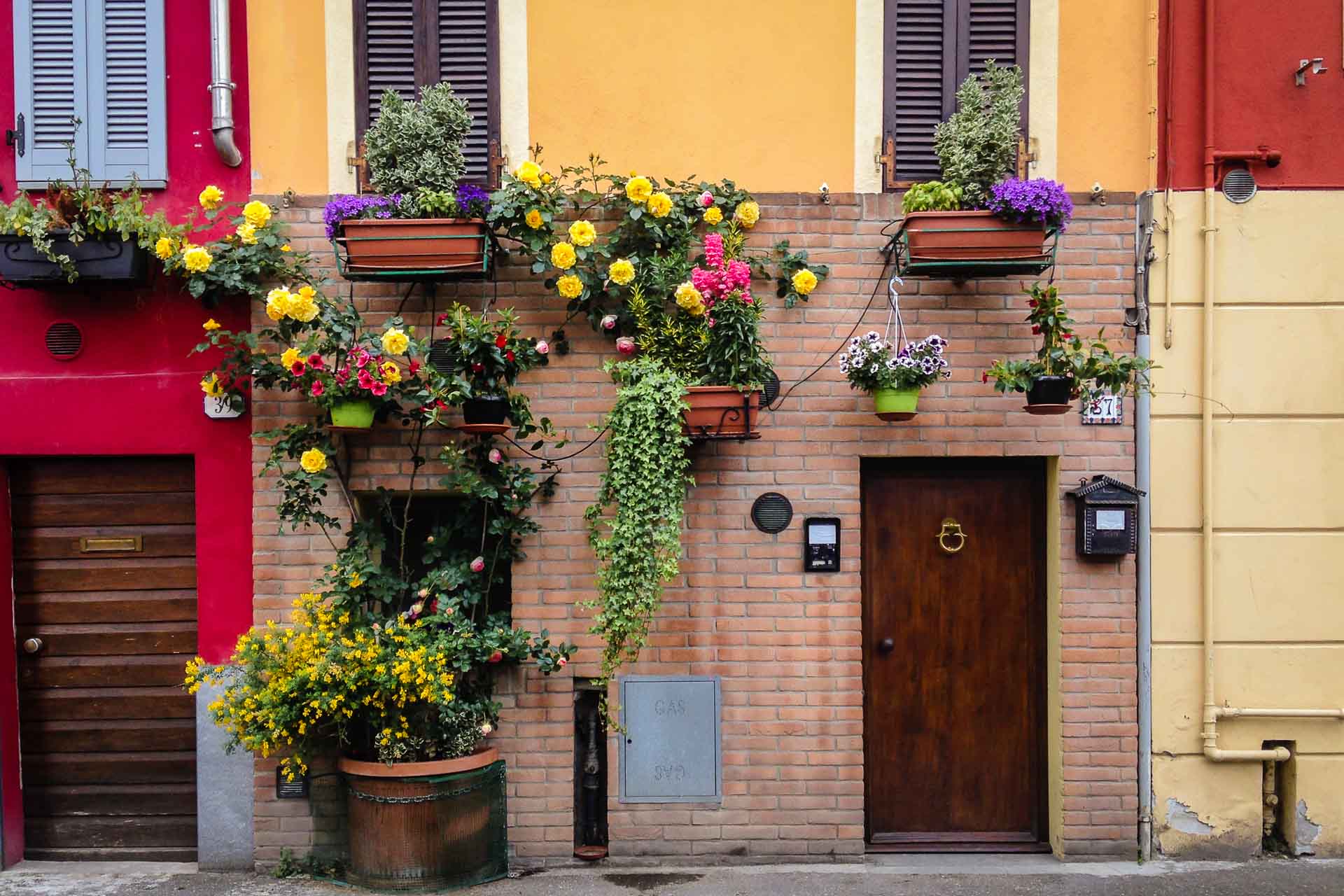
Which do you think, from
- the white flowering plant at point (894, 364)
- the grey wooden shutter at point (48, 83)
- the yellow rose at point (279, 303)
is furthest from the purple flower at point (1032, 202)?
the grey wooden shutter at point (48, 83)

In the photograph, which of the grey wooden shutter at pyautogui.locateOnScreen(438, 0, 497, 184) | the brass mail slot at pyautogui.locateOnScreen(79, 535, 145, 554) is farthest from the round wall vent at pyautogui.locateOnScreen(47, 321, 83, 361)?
the grey wooden shutter at pyautogui.locateOnScreen(438, 0, 497, 184)

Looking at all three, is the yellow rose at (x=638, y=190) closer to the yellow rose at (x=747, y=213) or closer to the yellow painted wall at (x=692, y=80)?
the yellow painted wall at (x=692, y=80)

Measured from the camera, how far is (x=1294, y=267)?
513cm

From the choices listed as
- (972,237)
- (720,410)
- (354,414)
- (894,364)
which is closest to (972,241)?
(972,237)

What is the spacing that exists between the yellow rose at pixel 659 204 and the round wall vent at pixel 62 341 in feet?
10.5

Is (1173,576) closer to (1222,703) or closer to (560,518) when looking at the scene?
(1222,703)

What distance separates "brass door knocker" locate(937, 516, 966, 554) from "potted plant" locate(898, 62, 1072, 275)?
140 centimetres

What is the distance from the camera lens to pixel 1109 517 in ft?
16.6

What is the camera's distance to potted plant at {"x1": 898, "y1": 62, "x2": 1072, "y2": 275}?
15.7 feet

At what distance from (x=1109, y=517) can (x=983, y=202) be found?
179 cm

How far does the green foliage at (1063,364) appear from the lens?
4.79 m

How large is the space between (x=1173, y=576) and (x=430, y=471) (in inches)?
160

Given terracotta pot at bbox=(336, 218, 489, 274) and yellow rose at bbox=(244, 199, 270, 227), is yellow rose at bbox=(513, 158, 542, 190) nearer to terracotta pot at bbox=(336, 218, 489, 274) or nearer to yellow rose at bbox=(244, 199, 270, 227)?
terracotta pot at bbox=(336, 218, 489, 274)

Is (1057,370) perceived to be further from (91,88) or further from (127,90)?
(91,88)
